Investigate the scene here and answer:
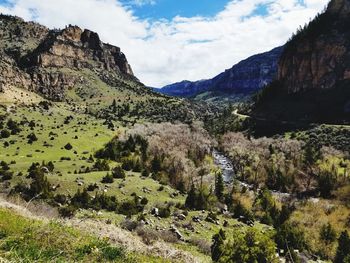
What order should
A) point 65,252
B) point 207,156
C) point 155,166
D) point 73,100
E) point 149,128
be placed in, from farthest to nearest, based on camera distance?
1. point 73,100
2. point 149,128
3. point 207,156
4. point 155,166
5. point 65,252

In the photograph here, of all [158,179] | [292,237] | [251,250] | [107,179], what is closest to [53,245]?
[251,250]

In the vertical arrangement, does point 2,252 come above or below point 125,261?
above

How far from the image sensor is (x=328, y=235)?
2849 inches

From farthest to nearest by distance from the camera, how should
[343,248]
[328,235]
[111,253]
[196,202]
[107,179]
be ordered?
1. [107,179]
2. [328,235]
3. [196,202]
4. [343,248]
5. [111,253]

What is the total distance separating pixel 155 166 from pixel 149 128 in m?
41.0

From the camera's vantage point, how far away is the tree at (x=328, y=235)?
72.0m

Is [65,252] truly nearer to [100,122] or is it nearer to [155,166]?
[155,166]

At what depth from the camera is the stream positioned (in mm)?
100625

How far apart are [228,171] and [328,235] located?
52738 mm

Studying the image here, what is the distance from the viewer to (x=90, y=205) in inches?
2295

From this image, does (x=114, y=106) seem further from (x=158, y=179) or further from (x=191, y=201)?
(x=191, y=201)

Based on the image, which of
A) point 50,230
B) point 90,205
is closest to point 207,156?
point 90,205

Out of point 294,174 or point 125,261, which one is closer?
point 125,261

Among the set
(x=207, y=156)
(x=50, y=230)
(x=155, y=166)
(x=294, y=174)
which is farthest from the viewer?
(x=207, y=156)
